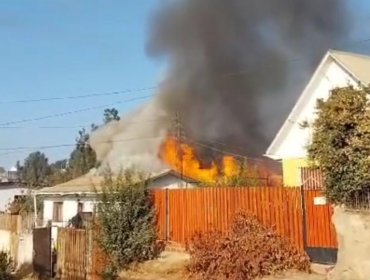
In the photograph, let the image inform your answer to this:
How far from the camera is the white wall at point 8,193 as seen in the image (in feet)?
150

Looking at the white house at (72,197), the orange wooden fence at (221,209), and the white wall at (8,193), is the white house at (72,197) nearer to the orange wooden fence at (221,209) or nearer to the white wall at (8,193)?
the orange wooden fence at (221,209)

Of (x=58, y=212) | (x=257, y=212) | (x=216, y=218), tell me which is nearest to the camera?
(x=257, y=212)

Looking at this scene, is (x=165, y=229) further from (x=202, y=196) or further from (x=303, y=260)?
(x=303, y=260)

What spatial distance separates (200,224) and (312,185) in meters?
4.13

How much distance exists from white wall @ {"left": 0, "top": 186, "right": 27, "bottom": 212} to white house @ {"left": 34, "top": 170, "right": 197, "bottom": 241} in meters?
13.0

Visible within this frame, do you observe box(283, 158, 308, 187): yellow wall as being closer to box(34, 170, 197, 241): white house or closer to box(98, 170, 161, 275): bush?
box(34, 170, 197, 241): white house

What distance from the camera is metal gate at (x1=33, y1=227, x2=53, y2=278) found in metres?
19.9

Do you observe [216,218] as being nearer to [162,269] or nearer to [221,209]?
[221,209]

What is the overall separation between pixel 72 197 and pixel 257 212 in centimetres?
1680

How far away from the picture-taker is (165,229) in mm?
18375

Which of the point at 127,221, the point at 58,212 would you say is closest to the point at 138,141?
the point at 58,212

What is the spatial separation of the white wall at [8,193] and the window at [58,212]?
566 inches

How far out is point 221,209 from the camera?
642 inches

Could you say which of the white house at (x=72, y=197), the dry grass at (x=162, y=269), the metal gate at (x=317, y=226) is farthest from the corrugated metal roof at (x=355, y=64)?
the white house at (x=72, y=197)
